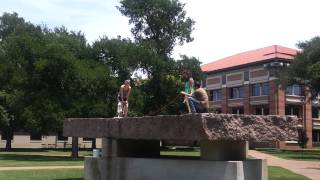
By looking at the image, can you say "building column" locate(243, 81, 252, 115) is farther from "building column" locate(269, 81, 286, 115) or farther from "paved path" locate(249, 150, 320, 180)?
"paved path" locate(249, 150, 320, 180)

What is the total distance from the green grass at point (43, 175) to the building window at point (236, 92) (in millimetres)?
53196

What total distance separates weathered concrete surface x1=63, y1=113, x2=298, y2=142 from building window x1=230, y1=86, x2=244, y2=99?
201ft

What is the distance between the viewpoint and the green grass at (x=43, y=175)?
759 inches

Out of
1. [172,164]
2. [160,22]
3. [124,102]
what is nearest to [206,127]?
[172,164]

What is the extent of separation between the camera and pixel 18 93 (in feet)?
129

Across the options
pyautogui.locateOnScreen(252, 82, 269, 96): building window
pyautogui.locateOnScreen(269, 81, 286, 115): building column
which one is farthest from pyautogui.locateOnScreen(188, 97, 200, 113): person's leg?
pyautogui.locateOnScreen(252, 82, 269, 96): building window

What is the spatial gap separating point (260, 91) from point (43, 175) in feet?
173

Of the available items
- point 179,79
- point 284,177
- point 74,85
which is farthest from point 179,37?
point 284,177

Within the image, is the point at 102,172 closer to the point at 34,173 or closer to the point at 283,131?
the point at 283,131

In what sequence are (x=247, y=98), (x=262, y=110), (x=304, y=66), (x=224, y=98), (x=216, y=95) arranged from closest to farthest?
(x=304, y=66), (x=262, y=110), (x=247, y=98), (x=224, y=98), (x=216, y=95)

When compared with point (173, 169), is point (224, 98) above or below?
above

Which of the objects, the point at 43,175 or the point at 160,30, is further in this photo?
the point at 160,30

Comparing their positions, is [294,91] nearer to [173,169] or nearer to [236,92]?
[236,92]

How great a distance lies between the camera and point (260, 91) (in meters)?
70.2
